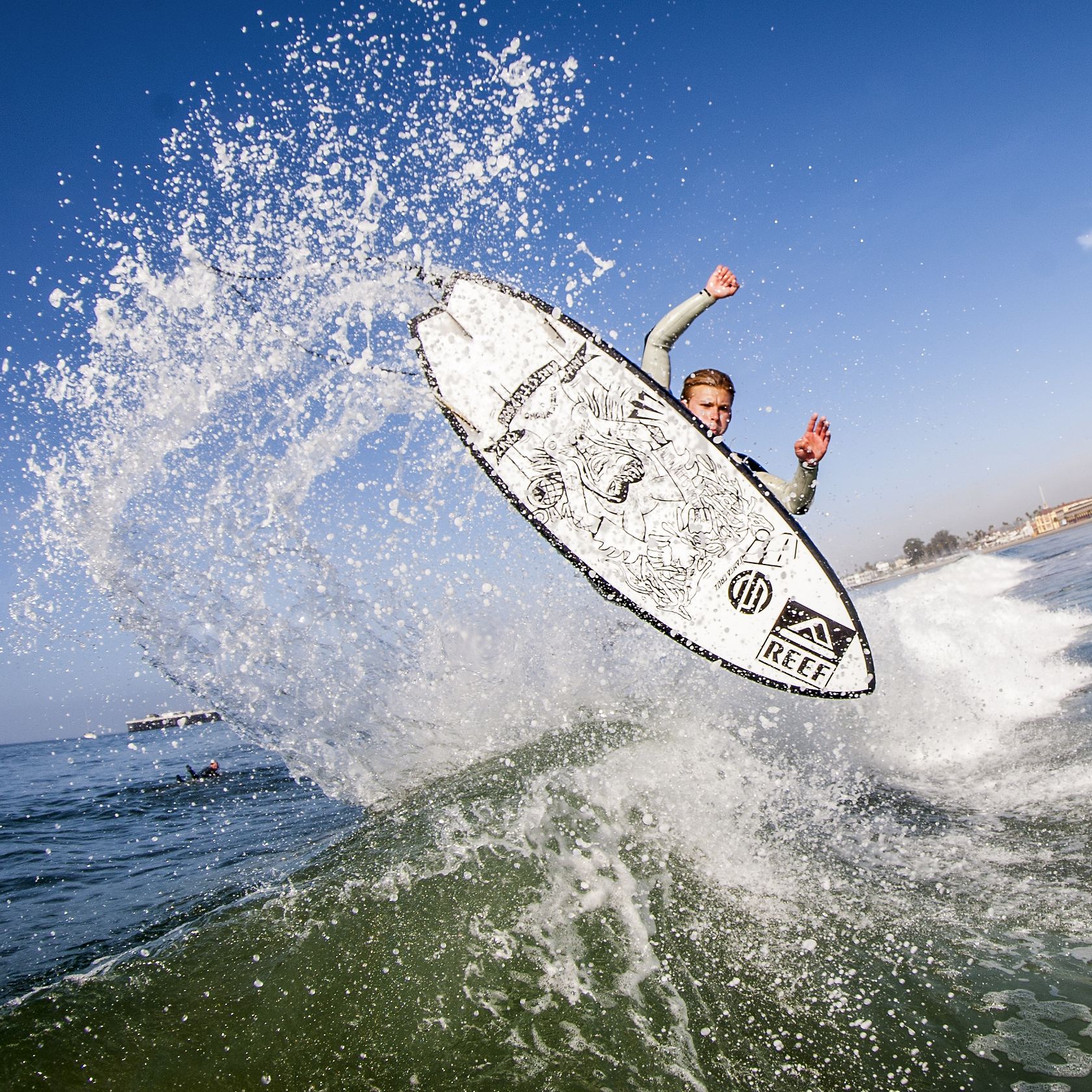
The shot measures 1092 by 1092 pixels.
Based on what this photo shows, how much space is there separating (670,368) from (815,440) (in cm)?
146

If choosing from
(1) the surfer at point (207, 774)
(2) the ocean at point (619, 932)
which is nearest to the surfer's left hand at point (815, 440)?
(2) the ocean at point (619, 932)

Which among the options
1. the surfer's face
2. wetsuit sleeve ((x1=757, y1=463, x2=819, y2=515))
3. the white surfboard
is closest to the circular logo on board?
the white surfboard

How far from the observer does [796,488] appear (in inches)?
222

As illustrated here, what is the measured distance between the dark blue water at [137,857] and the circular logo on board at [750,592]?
4.62 m

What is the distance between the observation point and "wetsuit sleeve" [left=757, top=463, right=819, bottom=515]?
5.51 metres

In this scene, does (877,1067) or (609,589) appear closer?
(877,1067)

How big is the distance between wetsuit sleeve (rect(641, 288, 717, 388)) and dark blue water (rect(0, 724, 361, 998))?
5569 mm

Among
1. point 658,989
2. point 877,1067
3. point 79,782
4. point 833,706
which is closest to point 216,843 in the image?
point 658,989

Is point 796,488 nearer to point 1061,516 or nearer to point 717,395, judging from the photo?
point 717,395

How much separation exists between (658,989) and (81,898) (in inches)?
246

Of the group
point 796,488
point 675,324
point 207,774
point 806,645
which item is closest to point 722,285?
point 675,324

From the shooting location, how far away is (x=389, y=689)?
10008 mm

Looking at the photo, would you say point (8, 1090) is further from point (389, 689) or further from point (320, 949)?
point (389, 689)

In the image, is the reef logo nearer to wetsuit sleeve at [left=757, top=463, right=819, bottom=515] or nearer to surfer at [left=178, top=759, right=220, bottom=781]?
wetsuit sleeve at [left=757, top=463, right=819, bottom=515]
